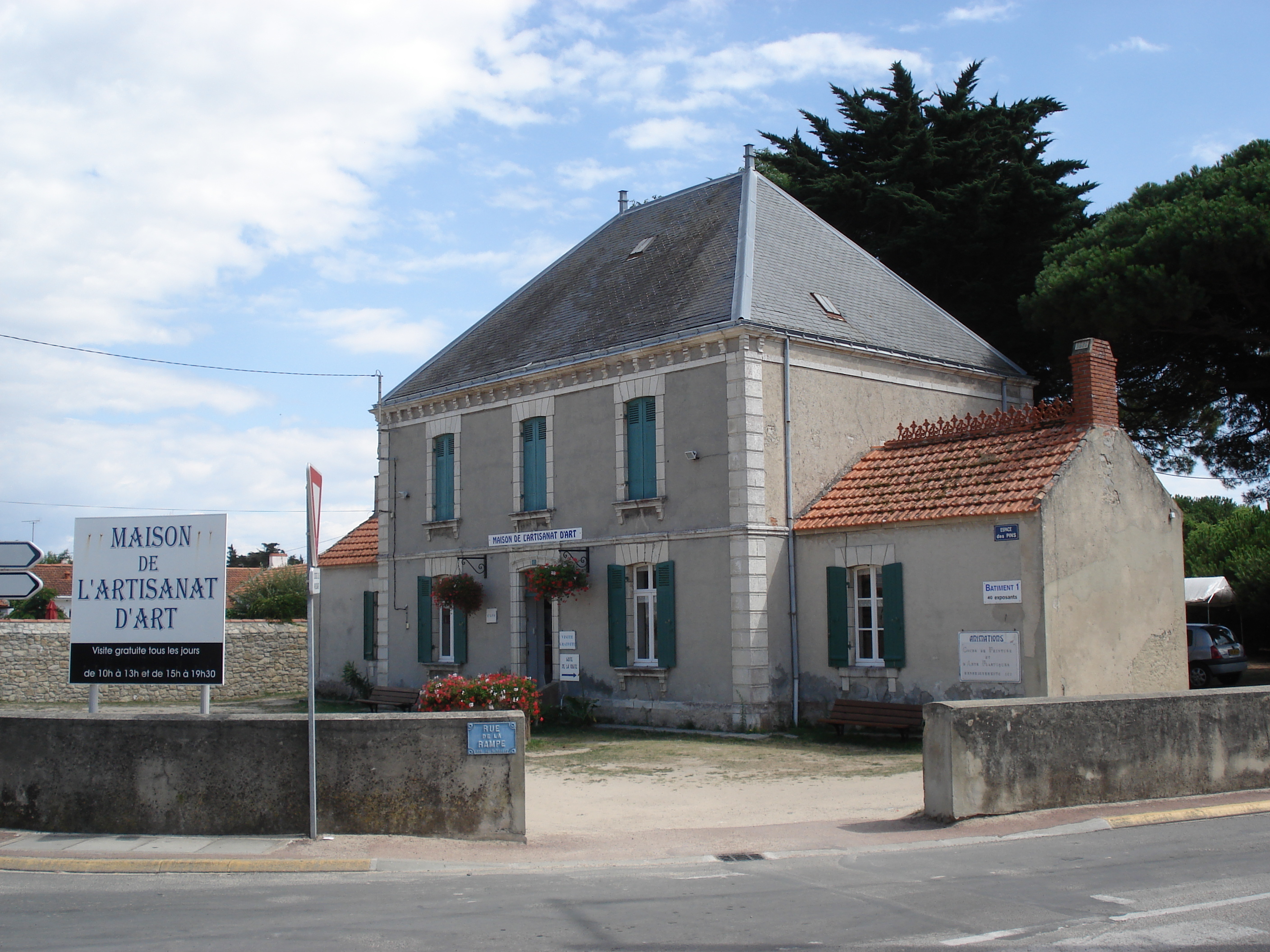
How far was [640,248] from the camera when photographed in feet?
75.2

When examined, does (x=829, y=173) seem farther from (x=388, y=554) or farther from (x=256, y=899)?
(x=256, y=899)

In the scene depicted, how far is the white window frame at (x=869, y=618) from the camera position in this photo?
1753cm

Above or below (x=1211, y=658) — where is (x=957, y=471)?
above

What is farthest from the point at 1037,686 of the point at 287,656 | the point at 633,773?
the point at 287,656

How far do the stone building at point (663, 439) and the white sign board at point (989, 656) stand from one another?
3.13 metres

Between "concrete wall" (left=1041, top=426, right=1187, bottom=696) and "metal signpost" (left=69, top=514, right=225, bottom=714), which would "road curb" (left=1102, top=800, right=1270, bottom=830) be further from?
"metal signpost" (left=69, top=514, right=225, bottom=714)

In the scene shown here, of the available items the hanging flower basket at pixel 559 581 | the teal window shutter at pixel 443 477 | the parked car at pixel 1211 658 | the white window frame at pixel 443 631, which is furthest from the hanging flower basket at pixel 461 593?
the parked car at pixel 1211 658

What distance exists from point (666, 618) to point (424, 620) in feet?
22.1

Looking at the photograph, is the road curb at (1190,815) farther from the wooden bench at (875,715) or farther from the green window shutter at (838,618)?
the green window shutter at (838,618)

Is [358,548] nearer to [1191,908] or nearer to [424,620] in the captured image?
[424,620]

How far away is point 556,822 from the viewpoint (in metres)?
10.8

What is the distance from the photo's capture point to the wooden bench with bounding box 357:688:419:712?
22.2 meters

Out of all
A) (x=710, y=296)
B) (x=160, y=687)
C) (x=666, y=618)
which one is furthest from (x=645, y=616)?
(x=160, y=687)

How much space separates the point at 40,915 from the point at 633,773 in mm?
7979
